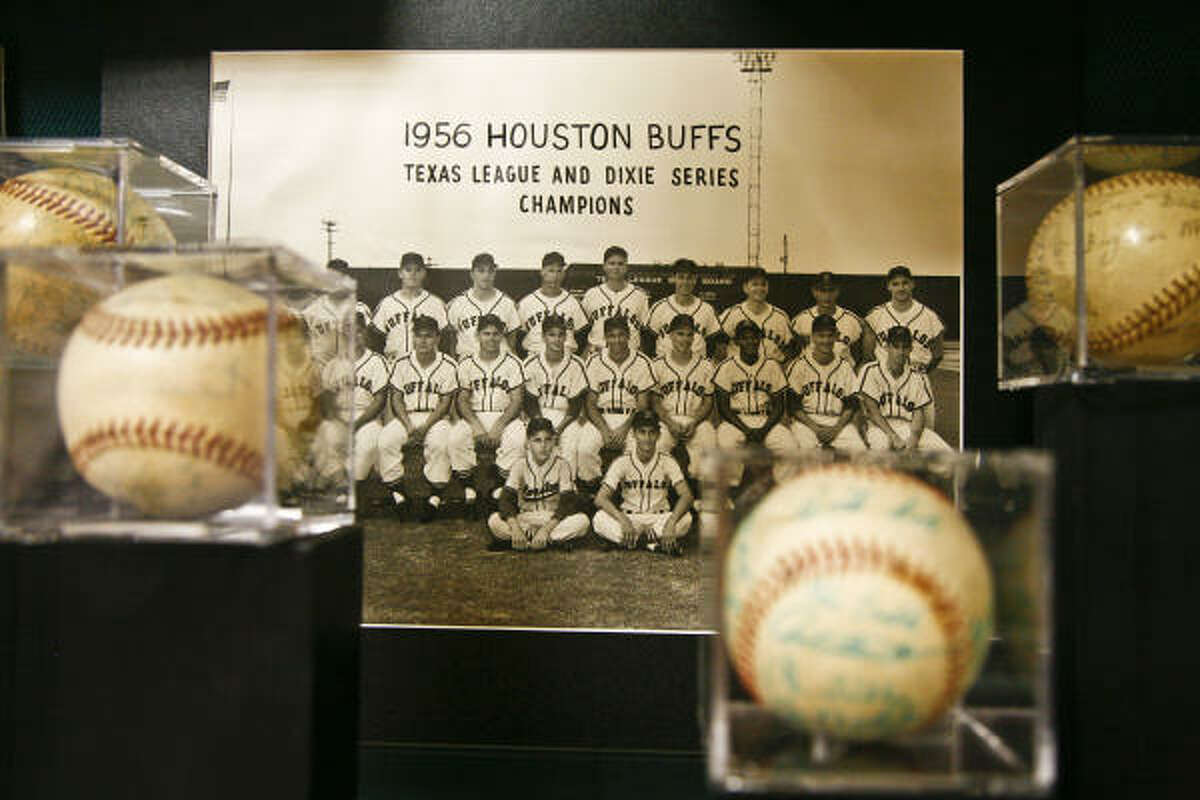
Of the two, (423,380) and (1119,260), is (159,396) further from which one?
(1119,260)

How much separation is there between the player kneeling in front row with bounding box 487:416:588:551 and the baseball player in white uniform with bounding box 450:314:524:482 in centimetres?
3

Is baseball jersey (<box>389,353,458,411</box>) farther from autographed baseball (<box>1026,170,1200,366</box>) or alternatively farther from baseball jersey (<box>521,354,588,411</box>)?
autographed baseball (<box>1026,170,1200,366</box>)

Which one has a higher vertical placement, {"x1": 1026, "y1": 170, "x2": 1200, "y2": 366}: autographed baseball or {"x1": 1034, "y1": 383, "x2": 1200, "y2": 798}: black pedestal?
{"x1": 1026, "y1": 170, "x2": 1200, "y2": 366}: autographed baseball

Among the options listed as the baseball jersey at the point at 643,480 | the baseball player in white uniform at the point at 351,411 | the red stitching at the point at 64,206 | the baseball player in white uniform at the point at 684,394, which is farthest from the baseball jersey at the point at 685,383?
the red stitching at the point at 64,206

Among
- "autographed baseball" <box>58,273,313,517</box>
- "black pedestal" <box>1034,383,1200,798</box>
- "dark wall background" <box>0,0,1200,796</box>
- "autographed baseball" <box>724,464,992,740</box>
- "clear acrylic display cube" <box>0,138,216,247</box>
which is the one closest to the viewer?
"autographed baseball" <box>724,464,992,740</box>

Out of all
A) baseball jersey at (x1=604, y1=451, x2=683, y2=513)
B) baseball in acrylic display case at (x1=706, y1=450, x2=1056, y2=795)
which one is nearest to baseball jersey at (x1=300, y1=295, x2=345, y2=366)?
baseball jersey at (x1=604, y1=451, x2=683, y2=513)

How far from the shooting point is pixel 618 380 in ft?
6.88

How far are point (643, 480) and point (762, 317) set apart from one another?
1.39ft

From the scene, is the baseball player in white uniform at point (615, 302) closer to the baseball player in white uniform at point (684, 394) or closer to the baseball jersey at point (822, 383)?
the baseball player in white uniform at point (684, 394)

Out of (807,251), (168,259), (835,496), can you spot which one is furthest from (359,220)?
(835,496)

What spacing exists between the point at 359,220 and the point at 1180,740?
1.77 meters

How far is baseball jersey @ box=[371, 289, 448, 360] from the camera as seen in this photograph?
84.0 inches

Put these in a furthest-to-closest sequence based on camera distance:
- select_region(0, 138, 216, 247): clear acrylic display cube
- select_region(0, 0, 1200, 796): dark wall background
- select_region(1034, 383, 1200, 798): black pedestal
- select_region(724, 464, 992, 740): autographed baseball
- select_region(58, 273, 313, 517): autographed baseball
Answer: select_region(0, 0, 1200, 796): dark wall background → select_region(0, 138, 216, 247): clear acrylic display cube → select_region(1034, 383, 1200, 798): black pedestal → select_region(58, 273, 313, 517): autographed baseball → select_region(724, 464, 992, 740): autographed baseball

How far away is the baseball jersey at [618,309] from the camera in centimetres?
210
